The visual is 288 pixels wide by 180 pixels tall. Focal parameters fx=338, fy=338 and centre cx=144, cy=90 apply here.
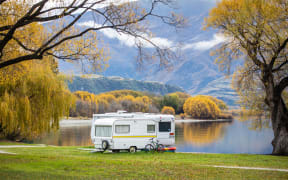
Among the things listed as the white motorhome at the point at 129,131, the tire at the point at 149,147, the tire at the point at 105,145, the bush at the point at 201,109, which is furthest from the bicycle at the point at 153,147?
the bush at the point at 201,109

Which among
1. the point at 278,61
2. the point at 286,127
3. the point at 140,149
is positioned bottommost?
the point at 140,149

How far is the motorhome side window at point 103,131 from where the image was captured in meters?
20.7

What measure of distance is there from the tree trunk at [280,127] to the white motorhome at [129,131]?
264 inches

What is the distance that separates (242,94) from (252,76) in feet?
17.3

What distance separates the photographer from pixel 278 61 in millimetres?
21781

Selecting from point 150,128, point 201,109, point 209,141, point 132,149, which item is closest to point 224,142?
point 209,141

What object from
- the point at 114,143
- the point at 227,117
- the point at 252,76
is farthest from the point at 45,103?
the point at 227,117

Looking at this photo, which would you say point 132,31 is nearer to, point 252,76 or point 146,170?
point 146,170

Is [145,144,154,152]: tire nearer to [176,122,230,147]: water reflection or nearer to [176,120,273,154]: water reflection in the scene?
[176,120,273,154]: water reflection

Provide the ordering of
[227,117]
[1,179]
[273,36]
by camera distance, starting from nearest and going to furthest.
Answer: [1,179]
[273,36]
[227,117]

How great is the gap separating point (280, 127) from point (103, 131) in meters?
10.9

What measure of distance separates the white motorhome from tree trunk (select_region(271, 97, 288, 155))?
6706mm

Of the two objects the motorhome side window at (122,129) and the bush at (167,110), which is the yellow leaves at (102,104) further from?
the motorhome side window at (122,129)

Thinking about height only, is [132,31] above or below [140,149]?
above
